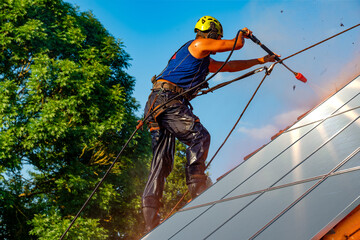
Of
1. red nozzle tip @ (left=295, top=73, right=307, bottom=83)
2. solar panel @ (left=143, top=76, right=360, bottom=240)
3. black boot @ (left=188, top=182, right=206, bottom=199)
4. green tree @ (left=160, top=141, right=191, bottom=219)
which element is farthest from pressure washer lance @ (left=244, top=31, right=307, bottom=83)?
green tree @ (left=160, top=141, right=191, bottom=219)

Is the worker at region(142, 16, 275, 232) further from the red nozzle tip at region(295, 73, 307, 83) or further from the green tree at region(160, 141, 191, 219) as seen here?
the green tree at region(160, 141, 191, 219)

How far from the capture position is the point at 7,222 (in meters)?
15.0

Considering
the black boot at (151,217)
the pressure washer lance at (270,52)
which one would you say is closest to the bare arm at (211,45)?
the pressure washer lance at (270,52)

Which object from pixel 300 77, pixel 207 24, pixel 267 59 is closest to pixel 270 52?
pixel 267 59

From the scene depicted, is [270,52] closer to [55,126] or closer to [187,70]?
[187,70]

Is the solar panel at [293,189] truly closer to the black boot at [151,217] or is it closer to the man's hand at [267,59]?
the black boot at [151,217]

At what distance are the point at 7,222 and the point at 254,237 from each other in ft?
48.8

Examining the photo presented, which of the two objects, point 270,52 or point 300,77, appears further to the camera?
point 300,77

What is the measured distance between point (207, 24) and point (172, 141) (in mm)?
1475

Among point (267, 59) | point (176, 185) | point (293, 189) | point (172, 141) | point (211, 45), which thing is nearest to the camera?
point (293, 189)

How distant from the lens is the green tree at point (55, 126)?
13.9 metres

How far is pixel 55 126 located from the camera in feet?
45.0

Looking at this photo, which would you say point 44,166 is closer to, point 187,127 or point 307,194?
point 187,127

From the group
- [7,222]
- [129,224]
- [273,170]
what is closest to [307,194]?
[273,170]
